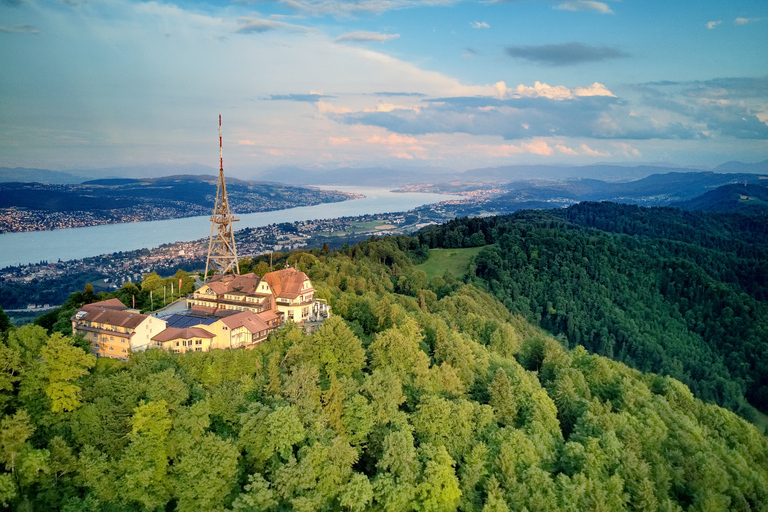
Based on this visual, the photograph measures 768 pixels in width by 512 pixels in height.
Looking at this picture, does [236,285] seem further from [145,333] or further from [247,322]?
[145,333]

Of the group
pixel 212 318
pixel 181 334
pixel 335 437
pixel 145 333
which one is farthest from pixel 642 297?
pixel 145 333

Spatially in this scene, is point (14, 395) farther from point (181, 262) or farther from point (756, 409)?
point (181, 262)

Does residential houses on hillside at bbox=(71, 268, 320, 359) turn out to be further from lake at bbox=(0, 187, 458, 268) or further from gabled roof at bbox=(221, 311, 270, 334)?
lake at bbox=(0, 187, 458, 268)

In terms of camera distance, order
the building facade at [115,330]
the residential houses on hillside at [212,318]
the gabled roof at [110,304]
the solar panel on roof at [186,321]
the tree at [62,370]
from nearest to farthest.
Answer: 1. the tree at [62,370]
2. the building facade at [115,330]
3. the residential houses on hillside at [212,318]
4. the solar panel on roof at [186,321]
5. the gabled roof at [110,304]

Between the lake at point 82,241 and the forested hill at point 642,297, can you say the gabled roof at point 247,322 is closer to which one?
the forested hill at point 642,297

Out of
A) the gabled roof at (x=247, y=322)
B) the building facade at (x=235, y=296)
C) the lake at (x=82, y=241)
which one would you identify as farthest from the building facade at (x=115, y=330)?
the lake at (x=82, y=241)

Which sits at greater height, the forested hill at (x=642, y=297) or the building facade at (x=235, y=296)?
the building facade at (x=235, y=296)

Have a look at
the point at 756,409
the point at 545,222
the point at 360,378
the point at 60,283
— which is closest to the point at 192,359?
the point at 360,378

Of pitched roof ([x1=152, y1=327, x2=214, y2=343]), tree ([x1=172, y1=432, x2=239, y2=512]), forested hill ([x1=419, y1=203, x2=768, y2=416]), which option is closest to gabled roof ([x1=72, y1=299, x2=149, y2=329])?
pitched roof ([x1=152, y1=327, x2=214, y2=343])
